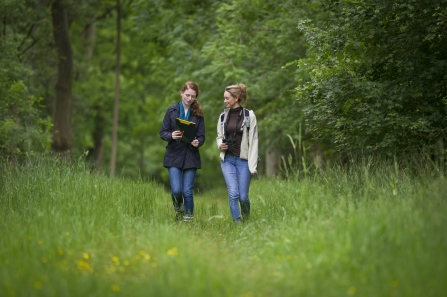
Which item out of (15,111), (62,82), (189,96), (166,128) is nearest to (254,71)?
(15,111)

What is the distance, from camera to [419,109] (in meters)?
9.28

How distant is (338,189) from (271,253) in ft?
7.72

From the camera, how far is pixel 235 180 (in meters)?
9.39

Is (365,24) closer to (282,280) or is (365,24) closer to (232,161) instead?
(232,161)

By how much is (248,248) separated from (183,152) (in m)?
2.88

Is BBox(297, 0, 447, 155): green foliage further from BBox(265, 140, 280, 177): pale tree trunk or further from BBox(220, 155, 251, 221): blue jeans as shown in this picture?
BBox(265, 140, 280, 177): pale tree trunk

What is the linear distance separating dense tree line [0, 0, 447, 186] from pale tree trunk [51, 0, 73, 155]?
33 mm

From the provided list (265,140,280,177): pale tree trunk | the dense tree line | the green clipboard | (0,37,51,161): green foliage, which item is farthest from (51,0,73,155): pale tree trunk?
the green clipboard

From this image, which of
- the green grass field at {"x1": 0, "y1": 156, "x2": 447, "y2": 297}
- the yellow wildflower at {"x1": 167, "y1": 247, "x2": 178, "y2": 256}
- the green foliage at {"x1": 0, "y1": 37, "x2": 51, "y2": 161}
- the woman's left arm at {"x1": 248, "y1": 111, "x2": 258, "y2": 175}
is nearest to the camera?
the green grass field at {"x1": 0, "y1": 156, "x2": 447, "y2": 297}

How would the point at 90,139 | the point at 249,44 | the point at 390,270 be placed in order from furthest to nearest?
the point at 90,139 → the point at 249,44 → the point at 390,270

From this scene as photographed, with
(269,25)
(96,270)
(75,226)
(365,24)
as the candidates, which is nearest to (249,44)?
(269,25)

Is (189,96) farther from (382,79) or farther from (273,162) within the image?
(273,162)

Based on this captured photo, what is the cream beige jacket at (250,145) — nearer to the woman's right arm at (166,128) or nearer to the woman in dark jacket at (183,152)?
the woman in dark jacket at (183,152)

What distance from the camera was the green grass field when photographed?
530cm
